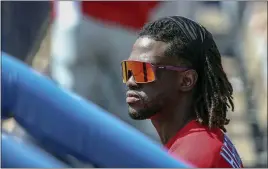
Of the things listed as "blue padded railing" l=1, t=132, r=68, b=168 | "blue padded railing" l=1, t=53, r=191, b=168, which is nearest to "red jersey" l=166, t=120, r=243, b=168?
"blue padded railing" l=1, t=53, r=191, b=168

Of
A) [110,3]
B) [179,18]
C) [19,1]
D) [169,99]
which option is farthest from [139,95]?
[110,3]

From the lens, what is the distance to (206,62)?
7.59ft

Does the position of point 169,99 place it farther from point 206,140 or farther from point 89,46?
point 89,46

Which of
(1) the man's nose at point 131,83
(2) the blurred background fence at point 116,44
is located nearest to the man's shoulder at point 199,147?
(1) the man's nose at point 131,83

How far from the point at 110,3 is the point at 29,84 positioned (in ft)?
16.1

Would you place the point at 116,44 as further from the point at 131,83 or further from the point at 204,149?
the point at 204,149

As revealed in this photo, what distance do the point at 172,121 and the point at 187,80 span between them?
0.15 meters

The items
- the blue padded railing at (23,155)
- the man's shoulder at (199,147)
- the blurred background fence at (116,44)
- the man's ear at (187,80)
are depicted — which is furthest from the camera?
the blurred background fence at (116,44)

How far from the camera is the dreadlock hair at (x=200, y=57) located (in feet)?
7.43

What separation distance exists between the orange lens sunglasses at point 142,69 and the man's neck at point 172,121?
0.12 meters

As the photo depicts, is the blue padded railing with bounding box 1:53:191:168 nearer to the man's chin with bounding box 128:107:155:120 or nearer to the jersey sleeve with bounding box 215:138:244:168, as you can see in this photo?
the jersey sleeve with bounding box 215:138:244:168

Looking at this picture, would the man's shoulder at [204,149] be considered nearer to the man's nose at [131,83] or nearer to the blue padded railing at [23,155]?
the man's nose at [131,83]

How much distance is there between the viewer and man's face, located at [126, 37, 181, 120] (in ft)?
7.42

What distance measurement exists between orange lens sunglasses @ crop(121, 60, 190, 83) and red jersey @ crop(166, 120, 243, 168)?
0.62 feet
